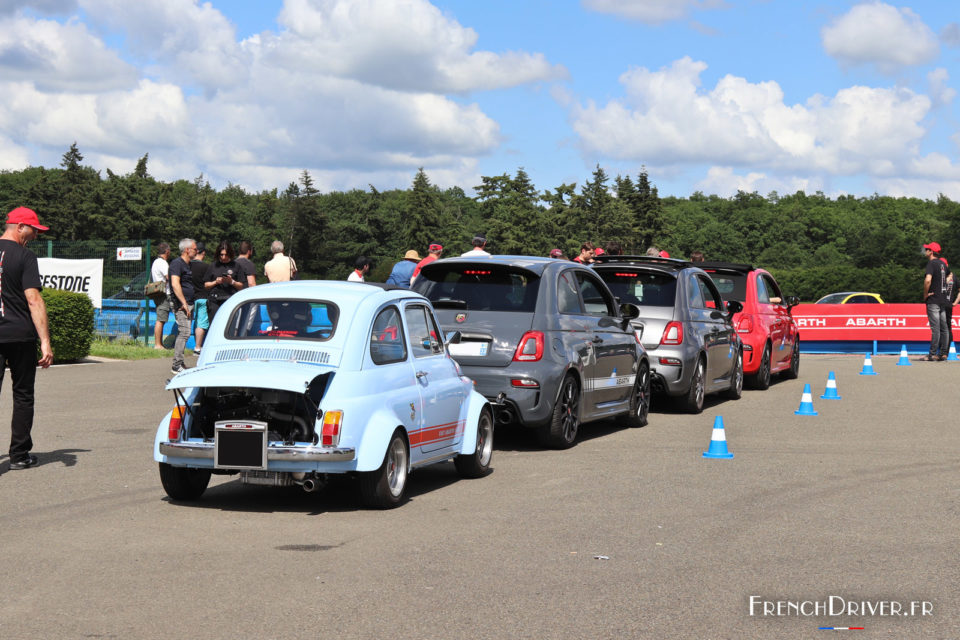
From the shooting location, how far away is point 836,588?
614 cm

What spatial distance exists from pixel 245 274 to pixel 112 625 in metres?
14.0

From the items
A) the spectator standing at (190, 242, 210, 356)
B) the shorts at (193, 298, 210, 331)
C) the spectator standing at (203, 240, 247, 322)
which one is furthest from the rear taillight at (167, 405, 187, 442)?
the shorts at (193, 298, 210, 331)

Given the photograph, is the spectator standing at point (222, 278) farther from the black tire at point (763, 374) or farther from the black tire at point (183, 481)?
the black tire at point (183, 481)

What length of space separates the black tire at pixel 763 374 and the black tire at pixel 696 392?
12.0 feet


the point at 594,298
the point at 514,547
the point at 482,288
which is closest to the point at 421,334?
the point at 482,288

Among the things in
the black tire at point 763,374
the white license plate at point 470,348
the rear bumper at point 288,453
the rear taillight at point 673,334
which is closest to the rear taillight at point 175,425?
the rear bumper at point 288,453

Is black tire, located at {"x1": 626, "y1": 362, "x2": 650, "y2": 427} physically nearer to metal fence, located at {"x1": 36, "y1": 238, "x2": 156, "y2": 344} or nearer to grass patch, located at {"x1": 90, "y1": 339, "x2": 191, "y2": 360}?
grass patch, located at {"x1": 90, "y1": 339, "x2": 191, "y2": 360}

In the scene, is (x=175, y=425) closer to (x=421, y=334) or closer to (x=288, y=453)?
(x=288, y=453)

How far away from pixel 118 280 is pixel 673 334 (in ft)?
53.2

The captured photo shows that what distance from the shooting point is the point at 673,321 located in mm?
15117

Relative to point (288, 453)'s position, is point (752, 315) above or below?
above

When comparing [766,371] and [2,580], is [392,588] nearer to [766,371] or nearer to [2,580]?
[2,580]

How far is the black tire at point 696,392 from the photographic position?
15336 mm

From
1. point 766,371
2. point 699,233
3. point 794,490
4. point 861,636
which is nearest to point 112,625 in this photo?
point 861,636
